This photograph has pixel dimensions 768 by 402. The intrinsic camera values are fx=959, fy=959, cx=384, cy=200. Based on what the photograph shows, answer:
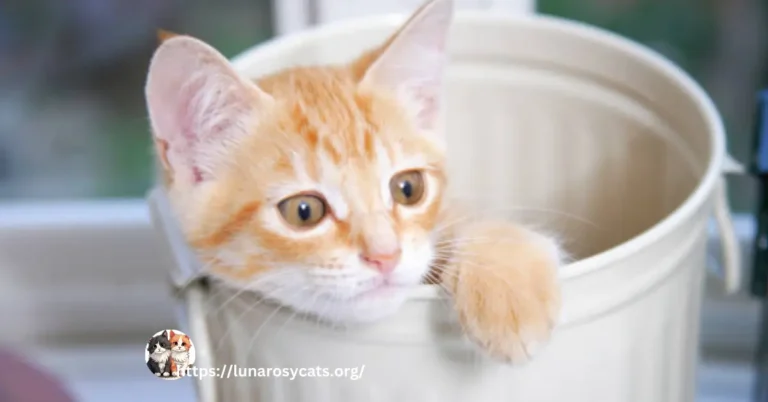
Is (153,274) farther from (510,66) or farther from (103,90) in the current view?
(510,66)

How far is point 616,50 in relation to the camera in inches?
35.6

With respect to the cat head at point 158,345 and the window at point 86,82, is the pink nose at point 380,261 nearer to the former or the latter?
the cat head at point 158,345

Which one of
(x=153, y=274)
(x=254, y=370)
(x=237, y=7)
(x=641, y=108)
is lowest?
(x=254, y=370)

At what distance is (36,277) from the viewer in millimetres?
1360

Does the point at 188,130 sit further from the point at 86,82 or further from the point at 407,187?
the point at 86,82

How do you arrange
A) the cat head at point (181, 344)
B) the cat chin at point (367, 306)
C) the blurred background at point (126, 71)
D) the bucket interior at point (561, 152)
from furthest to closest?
the blurred background at point (126, 71), the bucket interior at point (561, 152), the cat head at point (181, 344), the cat chin at point (367, 306)

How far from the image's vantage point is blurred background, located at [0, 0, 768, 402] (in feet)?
4.20

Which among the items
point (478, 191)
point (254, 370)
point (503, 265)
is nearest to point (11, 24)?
point (478, 191)

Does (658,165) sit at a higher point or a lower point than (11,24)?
lower

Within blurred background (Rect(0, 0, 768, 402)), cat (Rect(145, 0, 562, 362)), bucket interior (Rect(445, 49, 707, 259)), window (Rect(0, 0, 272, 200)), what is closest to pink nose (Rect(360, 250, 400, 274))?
cat (Rect(145, 0, 562, 362))

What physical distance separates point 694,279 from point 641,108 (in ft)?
0.70

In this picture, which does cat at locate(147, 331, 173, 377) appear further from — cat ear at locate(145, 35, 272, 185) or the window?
the window

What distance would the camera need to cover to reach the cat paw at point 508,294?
0.64 meters

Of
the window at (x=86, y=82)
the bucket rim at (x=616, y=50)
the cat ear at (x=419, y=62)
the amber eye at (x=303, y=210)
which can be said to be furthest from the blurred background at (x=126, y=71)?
the amber eye at (x=303, y=210)
